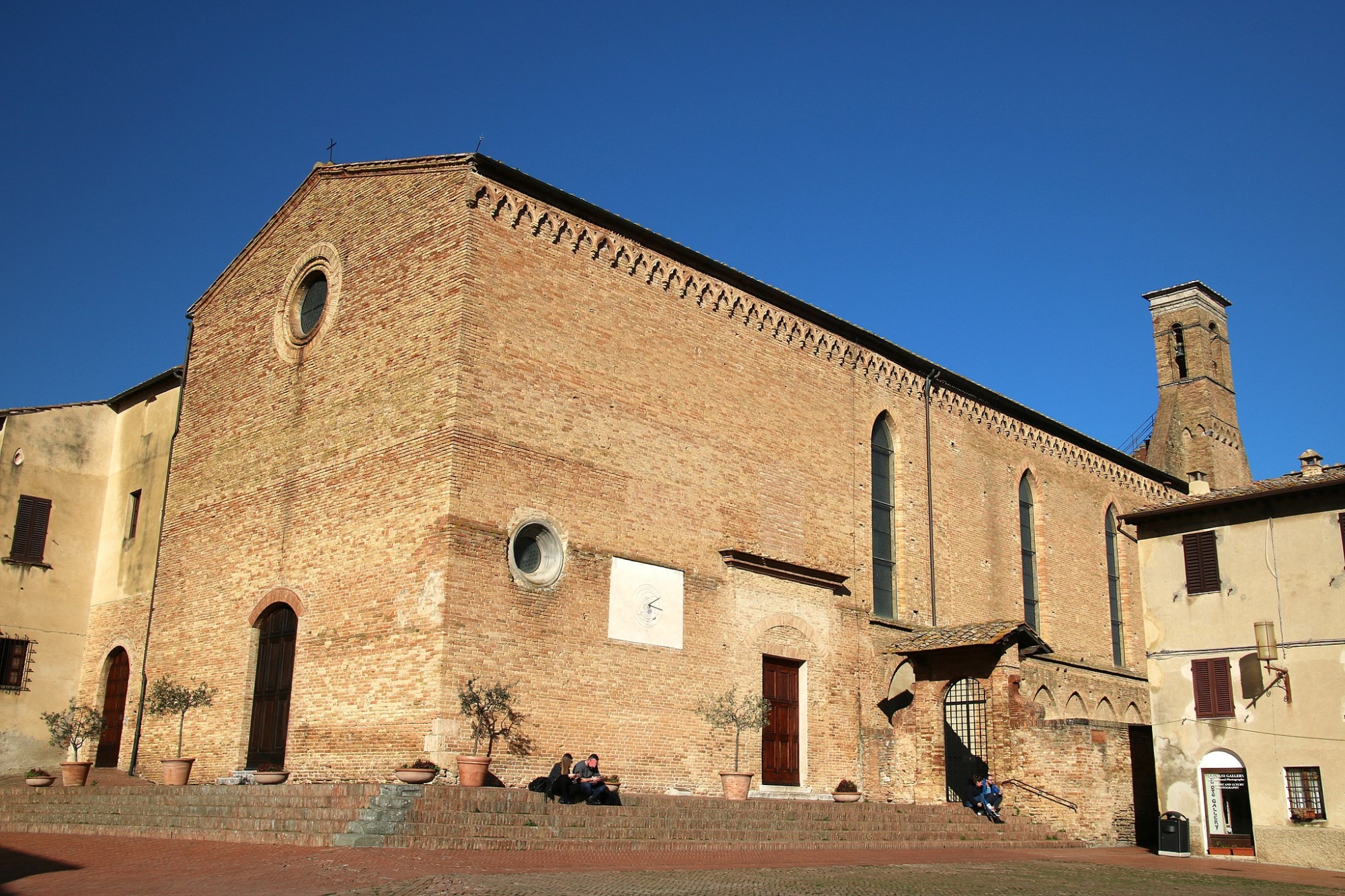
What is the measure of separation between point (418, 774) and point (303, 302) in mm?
10214

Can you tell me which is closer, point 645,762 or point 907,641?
point 645,762

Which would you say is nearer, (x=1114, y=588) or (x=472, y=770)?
(x=472, y=770)

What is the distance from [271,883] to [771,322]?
15.4 m

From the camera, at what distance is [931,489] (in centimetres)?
2564

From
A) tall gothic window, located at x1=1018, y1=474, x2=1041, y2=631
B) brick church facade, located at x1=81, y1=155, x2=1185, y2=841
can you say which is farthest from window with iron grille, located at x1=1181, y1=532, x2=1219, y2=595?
tall gothic window, located at x1=1018, y1=474, x2=1041, y2=631

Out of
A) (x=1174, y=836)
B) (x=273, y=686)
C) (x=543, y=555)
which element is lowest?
(x=1174, y=836)

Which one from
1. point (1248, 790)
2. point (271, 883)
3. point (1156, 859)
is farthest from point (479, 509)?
point (1248, 790)

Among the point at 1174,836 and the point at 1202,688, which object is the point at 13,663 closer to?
the point at 1174,836

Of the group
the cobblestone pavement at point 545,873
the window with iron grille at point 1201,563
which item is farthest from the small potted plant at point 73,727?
the window with iron grille at point 1201,563

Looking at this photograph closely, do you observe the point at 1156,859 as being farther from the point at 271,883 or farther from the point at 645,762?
the point at 271,883

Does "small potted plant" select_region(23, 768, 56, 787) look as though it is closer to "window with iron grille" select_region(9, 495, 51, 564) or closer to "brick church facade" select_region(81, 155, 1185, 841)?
"brick church facade" select_region(81, 155, 1185, 841)

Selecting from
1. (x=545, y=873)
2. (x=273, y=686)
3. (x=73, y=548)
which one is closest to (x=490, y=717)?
(x=273, y=686)

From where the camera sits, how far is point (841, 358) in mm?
24500

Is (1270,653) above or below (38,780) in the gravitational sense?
above
